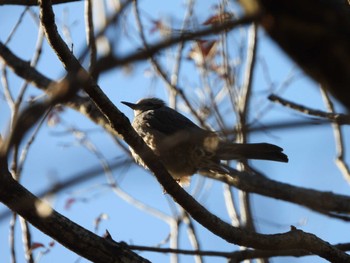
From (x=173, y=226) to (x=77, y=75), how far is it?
17.0ft

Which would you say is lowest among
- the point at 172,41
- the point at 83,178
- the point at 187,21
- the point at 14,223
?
the point at 83,178

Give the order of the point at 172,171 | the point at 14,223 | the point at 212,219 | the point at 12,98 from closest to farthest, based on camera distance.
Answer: the point at 212,219 < the point at 14,223 < the point at 12,98 < the point at 172,171

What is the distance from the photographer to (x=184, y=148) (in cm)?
573

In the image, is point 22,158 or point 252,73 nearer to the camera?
point 22,158

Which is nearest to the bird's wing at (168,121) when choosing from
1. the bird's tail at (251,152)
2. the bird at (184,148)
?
the bird at (184,148)

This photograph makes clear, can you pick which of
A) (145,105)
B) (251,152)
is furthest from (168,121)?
(251,152)

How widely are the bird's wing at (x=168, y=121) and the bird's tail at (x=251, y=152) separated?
0.82 m

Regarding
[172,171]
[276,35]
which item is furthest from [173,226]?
[276,35]

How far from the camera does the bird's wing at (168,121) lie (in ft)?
21.0

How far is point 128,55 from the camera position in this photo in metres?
1.28

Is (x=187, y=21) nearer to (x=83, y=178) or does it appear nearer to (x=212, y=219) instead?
(x=212, y=219)

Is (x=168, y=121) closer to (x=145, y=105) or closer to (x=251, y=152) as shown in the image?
(x=145, y=105)

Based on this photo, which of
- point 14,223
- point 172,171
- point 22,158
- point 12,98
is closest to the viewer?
point 14,223

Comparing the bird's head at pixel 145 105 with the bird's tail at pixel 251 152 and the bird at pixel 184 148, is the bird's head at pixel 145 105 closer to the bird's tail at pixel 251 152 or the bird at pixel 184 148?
the bird at pixel 184 148
